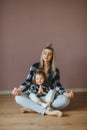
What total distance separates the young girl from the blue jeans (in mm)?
46

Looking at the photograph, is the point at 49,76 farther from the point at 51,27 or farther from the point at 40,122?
the point at 51,27

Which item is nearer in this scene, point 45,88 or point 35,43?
point 45,88

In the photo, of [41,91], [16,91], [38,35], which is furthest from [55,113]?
[38,35]

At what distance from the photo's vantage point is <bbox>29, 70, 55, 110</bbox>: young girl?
3.00 meters

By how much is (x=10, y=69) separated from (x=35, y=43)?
486 mm

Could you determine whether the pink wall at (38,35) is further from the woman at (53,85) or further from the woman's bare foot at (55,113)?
the woman's bare foot at (55,113)

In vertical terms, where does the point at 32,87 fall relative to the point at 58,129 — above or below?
above

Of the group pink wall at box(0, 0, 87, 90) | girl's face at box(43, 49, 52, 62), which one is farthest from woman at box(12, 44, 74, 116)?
pink wall at box(0, 0, 87, 90)

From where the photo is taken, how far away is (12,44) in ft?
12.4

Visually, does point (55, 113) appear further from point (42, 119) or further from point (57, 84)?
point (57, 84)

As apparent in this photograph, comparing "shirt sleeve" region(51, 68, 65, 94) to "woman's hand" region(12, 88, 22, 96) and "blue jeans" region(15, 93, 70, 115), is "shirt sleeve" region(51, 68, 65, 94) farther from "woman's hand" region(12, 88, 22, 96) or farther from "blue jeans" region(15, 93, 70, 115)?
"woman's hand" region(12, 88, 22, 96)

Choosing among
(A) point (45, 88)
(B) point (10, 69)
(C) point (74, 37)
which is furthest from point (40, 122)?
(C) point (74, 37)

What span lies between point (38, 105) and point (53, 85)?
321 millimetres

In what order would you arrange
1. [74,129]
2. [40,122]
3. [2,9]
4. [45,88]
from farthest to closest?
1. [2,9]
2. [45,88]
3. [40,122]
4. [74,129]
